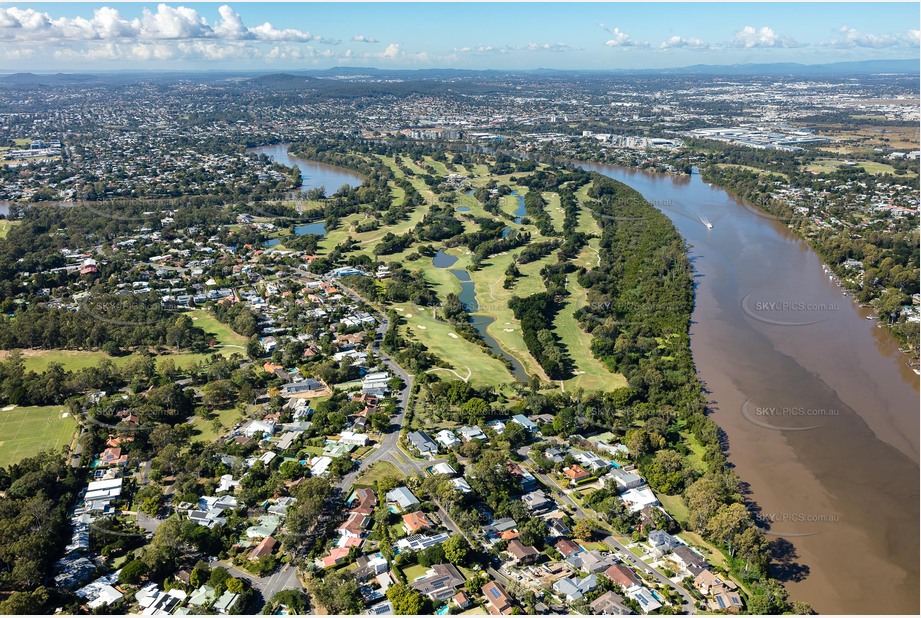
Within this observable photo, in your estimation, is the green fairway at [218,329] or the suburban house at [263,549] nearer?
the suburban house at [263,549]

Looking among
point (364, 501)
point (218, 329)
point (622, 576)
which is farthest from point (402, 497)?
point (218, 329)

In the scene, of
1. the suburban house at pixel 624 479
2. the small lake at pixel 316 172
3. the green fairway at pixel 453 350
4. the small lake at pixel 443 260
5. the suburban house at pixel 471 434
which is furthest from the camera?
the small lake at pixel 316 172

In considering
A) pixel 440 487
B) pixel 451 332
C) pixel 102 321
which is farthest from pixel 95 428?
pixel 451 332

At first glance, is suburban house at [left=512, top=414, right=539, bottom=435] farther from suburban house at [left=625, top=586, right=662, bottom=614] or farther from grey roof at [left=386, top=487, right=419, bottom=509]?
suburban house at [left=625, top=586, right=662, bottom=614]
